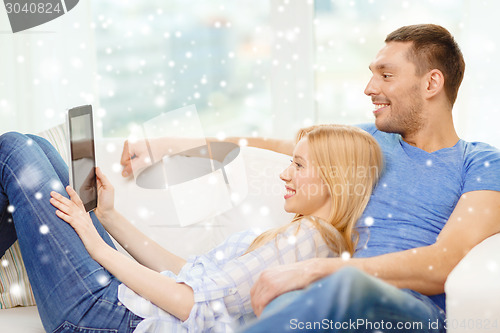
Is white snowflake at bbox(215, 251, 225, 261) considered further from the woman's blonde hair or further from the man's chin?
the man's chin

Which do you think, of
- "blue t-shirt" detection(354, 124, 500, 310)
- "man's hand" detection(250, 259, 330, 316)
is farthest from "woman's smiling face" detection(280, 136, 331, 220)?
"man's hand" detection(250, 259, 330, 316)

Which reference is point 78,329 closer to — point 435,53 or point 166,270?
point 166,270

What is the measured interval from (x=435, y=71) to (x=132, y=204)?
0.96 m

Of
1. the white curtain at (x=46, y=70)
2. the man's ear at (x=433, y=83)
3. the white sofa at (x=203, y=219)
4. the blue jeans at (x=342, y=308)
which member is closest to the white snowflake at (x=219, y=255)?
the white sofa at (x=203, y=219)

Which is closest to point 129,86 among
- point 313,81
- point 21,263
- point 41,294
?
point 313,81

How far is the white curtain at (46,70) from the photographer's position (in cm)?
235

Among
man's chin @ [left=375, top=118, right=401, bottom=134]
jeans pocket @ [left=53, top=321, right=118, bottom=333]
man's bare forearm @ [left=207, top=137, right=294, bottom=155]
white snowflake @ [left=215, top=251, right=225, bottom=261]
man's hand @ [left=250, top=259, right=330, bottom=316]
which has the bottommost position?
jeans pocket @ [left=53, top=321, right=118, bottom=333]

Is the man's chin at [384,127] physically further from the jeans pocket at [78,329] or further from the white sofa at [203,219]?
the jeans pocket at [78,329]

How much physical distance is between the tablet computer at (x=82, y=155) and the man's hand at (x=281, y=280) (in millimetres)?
551

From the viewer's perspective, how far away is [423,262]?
3.97 ft

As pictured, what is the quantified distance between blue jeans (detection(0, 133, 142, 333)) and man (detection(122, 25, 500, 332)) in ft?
1.22

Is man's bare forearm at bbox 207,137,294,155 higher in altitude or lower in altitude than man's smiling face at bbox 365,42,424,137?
lower

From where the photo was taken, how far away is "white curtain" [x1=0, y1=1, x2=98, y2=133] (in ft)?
7.72

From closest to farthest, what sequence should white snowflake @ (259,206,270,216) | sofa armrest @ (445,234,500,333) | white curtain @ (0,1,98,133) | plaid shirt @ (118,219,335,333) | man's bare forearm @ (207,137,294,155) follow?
sofa armrest @ (445,234,500,333) < plaid shirt @ (118,219,335,333) < white snowflake @ (259,206,270,216) < man's bare forearm @ (207,137,294,155) < white curtain @ (0,1,98,133)
